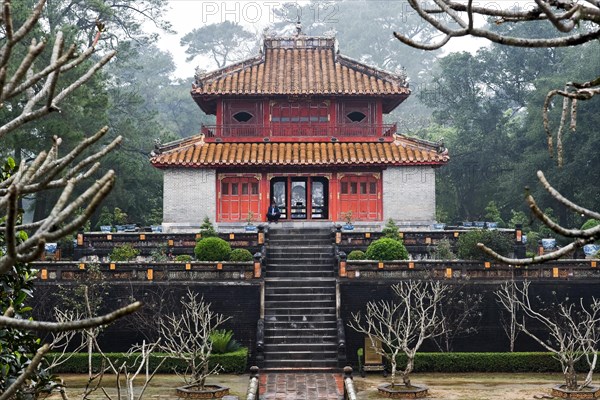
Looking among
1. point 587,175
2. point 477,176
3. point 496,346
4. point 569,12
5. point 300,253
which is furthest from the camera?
point 477,176

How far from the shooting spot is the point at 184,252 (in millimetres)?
31000

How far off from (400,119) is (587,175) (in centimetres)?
3221

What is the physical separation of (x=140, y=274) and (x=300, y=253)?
17.8 feet

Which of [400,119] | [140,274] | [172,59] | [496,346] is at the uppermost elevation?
[172,59]

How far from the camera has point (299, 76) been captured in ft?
120

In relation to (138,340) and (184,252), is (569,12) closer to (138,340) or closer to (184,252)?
(138,340)

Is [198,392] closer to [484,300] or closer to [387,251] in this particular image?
[387,251]

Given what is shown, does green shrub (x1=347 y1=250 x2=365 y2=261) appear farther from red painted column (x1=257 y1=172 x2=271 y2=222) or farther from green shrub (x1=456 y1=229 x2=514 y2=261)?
red painted column (x1=257 y1=172 x2=271 y2=222)

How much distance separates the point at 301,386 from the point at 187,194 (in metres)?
13.2

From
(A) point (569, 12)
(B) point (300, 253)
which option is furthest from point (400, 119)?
(A) point (569, 12)

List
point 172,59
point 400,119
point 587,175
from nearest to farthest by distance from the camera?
point 587,175
point 400,119
point 172,59

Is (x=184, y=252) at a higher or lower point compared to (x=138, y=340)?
higher

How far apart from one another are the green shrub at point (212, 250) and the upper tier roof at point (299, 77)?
8233 millimetres

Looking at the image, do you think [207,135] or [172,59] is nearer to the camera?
[207,135]
